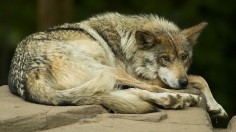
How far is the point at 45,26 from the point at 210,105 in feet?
12.2

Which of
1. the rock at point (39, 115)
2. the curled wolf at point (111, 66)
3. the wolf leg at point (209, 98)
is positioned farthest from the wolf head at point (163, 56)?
the rock at point (39, 115)

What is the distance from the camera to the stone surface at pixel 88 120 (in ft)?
18.0

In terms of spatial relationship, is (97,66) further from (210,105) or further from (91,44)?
(210,105)

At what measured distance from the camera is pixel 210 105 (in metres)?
6.68

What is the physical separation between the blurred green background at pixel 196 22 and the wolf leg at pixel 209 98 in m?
3.49

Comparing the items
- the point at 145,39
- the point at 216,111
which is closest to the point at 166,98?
the point at 216,111

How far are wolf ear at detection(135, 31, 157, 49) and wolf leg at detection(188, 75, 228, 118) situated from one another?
592mm

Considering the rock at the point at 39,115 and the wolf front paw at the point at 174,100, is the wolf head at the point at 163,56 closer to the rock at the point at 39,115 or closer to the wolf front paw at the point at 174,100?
the wolf front paw at the point at 174,100

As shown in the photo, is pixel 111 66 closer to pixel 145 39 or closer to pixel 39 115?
pixel 145 39

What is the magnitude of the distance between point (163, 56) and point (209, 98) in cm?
67

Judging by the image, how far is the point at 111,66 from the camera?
681cm

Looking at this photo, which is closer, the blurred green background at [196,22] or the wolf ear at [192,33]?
the wolf ear at [192,33]

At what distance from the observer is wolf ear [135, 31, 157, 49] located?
6.95m

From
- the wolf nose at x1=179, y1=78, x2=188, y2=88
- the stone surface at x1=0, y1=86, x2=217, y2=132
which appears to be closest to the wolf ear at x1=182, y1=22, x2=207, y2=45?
the wolf nose at x1=179, y1=78, x2=188, y2=88
